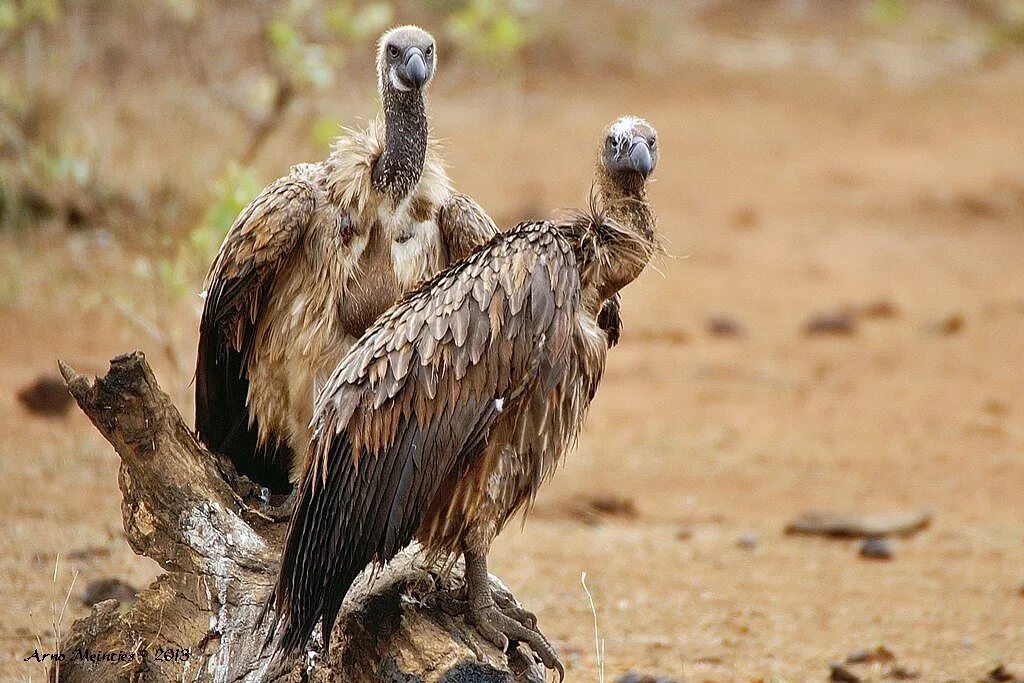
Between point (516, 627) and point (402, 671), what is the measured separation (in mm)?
464

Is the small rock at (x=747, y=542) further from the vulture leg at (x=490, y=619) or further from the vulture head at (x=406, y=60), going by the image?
the vulture head at (x=406, y=60)

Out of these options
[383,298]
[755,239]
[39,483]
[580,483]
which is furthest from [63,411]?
[755,239]

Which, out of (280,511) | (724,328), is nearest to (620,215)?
(280,511)

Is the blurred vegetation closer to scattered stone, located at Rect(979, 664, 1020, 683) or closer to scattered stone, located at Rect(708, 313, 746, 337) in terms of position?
scattered stone, located at Rect(708, 313, 746, 337)

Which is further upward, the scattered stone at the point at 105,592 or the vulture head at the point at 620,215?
the vulture head at the point at 620,215

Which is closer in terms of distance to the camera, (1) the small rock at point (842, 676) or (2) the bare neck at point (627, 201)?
(2) the bare neck at point (627, 201)

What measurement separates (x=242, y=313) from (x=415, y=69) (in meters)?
1.04

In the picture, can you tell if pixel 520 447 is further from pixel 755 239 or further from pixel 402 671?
pixel 755 239

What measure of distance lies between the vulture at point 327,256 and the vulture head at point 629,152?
24.8 inches

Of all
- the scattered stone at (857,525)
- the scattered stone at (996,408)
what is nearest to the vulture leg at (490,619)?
the scattered stone at (857,525)

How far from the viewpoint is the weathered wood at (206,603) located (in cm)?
398

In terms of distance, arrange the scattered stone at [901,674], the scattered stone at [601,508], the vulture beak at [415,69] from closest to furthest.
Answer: the vulture beak at [415,69]
the scattered stone at [901,674]
the scattered stone at [601,508]

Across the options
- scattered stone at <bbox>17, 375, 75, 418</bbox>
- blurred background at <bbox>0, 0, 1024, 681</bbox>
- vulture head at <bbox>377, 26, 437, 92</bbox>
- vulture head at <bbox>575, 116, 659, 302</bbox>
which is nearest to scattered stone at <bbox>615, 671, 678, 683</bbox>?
blurred background at <bbox>0, 0, 1024, 681</bbox>

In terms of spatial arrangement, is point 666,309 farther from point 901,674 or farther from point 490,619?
point 490,619
